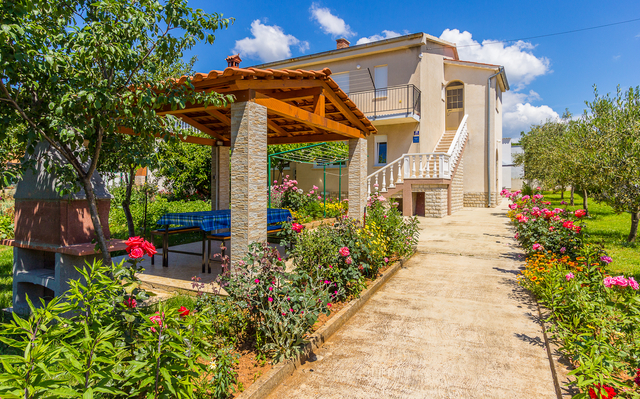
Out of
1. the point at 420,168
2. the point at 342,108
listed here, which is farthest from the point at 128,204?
the point at 420,168

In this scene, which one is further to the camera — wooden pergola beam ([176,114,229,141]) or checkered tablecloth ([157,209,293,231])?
wooden pergola beam ([176,114,229,141])

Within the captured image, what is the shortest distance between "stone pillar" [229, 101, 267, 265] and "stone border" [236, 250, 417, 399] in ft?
4.29

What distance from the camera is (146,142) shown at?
372 centimetres

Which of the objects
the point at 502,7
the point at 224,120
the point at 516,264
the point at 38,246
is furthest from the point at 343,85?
the point at 38,246

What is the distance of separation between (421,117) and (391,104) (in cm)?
151

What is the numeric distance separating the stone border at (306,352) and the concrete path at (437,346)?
68mm

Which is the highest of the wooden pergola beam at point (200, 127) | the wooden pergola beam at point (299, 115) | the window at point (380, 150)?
the window at point (380, 150)

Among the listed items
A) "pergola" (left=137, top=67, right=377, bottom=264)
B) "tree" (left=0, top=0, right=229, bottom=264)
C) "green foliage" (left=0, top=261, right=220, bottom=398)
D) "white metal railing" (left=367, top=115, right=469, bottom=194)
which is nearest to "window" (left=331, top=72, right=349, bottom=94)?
"white metal railing" (left=367, top=115, right=469, bottom=194)

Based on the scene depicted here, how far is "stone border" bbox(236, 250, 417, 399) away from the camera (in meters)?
2.69

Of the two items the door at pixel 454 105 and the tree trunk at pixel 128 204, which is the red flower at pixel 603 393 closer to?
the tree trunk at pixel 128 204

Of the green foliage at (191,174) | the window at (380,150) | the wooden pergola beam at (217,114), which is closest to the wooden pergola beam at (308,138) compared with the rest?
the wooden pergola beam at (217,114)

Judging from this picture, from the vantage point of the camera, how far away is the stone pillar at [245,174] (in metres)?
4.21

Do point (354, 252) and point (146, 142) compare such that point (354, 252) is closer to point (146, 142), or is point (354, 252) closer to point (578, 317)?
point (578, 317)

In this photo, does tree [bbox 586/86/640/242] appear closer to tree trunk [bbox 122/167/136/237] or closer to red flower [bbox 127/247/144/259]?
red flower [bbox 127/247/144/259]
